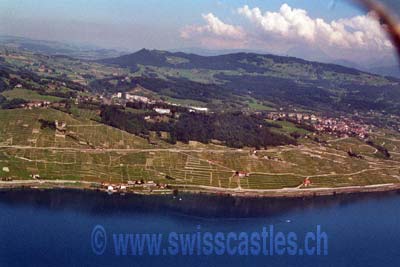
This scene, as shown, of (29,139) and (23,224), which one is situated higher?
(29,139)

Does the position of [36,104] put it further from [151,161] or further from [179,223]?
[179,223]

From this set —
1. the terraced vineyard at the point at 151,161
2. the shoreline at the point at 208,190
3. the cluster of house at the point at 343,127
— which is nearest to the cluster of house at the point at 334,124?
the cluster of house at the point at 343,127

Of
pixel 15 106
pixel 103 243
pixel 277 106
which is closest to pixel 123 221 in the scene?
pixel 103 243

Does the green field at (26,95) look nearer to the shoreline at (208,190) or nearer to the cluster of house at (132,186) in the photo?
the shoreline at (208,190)

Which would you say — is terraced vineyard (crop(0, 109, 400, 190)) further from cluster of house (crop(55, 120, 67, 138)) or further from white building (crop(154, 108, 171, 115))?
white building (crop(154, 108, 171, 115))

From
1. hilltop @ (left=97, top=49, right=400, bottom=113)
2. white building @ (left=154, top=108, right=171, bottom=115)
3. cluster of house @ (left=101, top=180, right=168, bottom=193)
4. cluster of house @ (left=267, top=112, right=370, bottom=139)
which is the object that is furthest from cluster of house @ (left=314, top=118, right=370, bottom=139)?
cluster of house @ (left=101, top=180, right=168, bottom=193)

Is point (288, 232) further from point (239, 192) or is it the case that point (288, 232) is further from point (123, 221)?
point (123, 221)

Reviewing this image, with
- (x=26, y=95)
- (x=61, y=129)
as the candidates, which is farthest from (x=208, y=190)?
(x=26, y=95)
